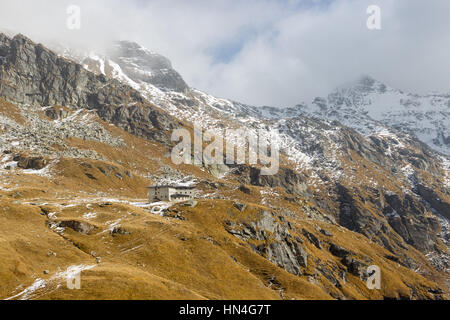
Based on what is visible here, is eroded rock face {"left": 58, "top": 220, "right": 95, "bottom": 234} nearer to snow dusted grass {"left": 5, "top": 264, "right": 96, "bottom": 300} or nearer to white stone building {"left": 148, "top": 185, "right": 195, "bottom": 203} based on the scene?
snow dusted grass {"left": 5, "top": 264, "right": 96, "bottom": 300}

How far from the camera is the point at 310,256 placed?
176 metres

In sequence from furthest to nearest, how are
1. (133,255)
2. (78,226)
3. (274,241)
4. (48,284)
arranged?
1. (274,241)
2. (78,226)
3. (133,255)
4. (48,284)

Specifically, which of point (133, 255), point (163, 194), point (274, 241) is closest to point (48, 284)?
point (133, 255)

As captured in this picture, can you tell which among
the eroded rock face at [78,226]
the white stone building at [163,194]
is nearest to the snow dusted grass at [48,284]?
the eroded rock face at [78,226]

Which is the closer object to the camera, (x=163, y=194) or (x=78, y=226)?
(x=78, y=226)

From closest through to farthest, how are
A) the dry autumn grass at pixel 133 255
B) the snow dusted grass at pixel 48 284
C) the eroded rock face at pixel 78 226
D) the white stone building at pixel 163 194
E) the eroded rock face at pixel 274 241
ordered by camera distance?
1. the snow dusted grass at pixel 48 284
2. the dry autumn grass at pixel 133 255
3. the eroded rock face at pixel 78 226
4. the eroded rock face at pixel 274 241
5. the white stone building at pixel 163 194

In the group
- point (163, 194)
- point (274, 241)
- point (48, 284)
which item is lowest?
point (274, 241)

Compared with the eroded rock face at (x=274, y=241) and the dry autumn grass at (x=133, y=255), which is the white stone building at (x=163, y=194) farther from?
the eroded rock face at (x=274, y=241)

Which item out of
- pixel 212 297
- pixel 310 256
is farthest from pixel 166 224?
pixel 310 256

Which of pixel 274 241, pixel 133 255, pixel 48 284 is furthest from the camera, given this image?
pixel 274 241

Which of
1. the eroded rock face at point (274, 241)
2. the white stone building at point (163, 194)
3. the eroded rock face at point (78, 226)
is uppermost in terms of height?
the white stone building at point (163, 194)

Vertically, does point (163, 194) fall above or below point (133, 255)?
above

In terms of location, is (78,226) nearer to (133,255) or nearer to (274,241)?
(133,255)
